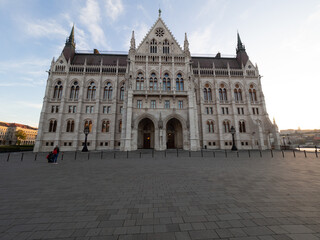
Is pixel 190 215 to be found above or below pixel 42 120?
below

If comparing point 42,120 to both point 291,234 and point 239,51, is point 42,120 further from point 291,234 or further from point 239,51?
point 239,51

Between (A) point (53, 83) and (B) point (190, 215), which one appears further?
(A) point (53, 83)

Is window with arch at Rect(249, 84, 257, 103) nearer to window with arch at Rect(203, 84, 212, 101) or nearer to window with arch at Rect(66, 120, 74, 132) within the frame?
window with arch at Rect(203, 84, 212, 101)

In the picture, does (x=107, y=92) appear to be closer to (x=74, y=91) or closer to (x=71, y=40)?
(x=74, y=91)

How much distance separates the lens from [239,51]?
3534 centimetres

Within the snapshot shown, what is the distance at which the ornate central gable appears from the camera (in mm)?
27486

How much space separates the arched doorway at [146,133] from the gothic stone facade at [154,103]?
0.21m

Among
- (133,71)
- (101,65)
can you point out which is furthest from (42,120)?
(133,71)

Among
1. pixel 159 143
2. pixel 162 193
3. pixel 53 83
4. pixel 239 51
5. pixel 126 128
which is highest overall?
pixel 239 51

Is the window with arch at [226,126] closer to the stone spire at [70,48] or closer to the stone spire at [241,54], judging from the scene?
the stone spire at [241,54]

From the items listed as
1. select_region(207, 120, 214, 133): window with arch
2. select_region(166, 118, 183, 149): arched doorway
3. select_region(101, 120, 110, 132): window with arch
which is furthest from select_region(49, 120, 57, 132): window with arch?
select_region(207, 120, 214, 133): window with arch

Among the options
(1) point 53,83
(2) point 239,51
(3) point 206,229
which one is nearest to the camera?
(3) point 206,229

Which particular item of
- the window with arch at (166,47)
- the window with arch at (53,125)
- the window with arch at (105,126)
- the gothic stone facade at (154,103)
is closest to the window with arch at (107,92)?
the gothic stone facade at (154,103)

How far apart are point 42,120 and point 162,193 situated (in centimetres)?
3203
